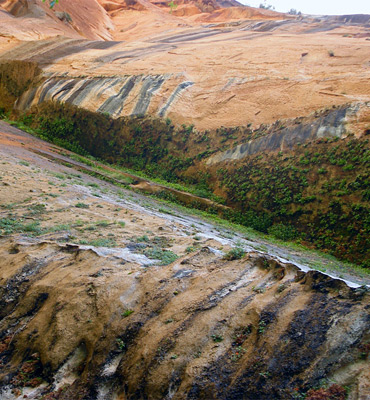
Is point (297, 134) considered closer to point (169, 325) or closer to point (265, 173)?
point (265, 173)

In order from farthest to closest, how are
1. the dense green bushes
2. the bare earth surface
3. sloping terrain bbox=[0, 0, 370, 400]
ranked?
the bare earth surface
the dense green bushes
sloping terrain bbox=[0, 0, 370, 400]

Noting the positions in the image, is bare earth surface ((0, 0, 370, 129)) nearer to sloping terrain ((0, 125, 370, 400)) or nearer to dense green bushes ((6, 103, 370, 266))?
dense green bushes ((6, 103, 370, 266))

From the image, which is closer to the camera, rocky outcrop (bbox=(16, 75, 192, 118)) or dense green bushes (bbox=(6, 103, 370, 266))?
dense green bushes (bbox=(6, 103, 370, 266))

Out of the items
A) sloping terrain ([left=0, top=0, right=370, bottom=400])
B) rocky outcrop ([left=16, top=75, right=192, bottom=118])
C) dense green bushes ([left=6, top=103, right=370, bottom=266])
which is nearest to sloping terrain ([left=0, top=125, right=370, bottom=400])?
sloping terrain ([left=0, top=0, right=370, bottom=400])

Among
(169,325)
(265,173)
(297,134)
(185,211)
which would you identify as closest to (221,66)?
(297,134)

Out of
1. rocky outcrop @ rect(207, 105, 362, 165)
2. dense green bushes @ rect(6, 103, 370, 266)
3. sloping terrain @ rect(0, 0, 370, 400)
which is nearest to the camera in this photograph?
sloping terrain @ rect(0, 0, 370, 400)

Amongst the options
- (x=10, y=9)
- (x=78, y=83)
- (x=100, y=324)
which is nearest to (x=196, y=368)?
(x=100, y=324)

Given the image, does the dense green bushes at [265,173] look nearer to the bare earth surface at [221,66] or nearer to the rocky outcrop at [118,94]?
the rocky outcrop at [118,94]

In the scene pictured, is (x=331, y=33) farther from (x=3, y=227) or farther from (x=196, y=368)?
(x=196, y=368)
